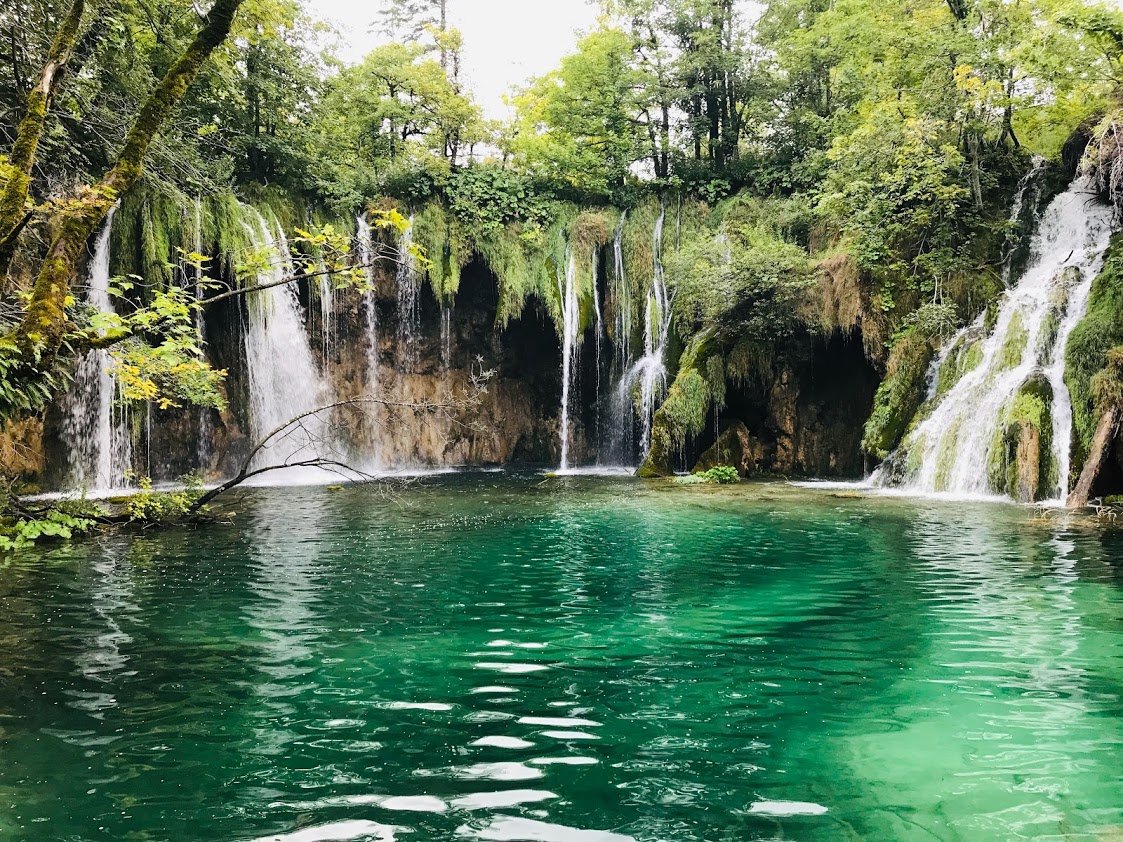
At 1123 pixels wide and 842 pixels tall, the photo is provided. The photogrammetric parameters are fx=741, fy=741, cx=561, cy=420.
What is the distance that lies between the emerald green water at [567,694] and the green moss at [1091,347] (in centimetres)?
476

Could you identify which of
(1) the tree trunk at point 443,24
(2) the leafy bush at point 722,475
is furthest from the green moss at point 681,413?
(1) the tree trunk at point 443,24

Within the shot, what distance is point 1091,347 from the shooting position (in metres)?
14.2

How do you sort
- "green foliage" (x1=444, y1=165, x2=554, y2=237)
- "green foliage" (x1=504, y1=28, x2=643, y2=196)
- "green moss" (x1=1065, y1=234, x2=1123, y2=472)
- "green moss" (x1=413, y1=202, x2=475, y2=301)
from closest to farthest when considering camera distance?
"green moss" (x1=1065, y1=234, x2=1123, y2=472)
"green moss" (x1=413, y1=202, x2=475, y2=301)
"green foliage" (x1=444, y1=165, x2=554, y2=237)
"green foliage" (x1=504, y1=28, x2=643, y2=196)

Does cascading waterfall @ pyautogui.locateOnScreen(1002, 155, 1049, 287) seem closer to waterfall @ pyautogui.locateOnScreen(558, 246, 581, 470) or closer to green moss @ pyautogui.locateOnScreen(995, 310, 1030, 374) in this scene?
green moss @ pyautogui.locateOnScreen(995, 310, 1030, 374)

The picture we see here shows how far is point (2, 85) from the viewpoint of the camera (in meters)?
13.3

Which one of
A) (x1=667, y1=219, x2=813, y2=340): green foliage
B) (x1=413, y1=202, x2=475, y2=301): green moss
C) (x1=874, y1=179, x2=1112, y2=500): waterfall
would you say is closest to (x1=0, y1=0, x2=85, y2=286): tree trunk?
(x1=874, y1=179, x2=1112, y2=500): waterfall

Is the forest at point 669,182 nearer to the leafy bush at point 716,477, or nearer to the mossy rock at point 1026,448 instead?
the mossy rock at point 1026,448

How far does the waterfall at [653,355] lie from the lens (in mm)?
22734

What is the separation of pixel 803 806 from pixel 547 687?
6.41 ft

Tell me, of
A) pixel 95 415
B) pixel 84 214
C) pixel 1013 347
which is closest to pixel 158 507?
pixel 84 214

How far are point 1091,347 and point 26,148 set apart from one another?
1657 centimetres

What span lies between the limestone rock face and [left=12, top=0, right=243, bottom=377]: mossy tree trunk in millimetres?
16724

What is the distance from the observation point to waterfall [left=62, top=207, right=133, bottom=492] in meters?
17.9

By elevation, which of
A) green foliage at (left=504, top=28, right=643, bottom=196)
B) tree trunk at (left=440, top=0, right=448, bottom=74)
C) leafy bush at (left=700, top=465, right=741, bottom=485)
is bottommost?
leafy bush at (left=700, top=465, right=741, bottom=485)
